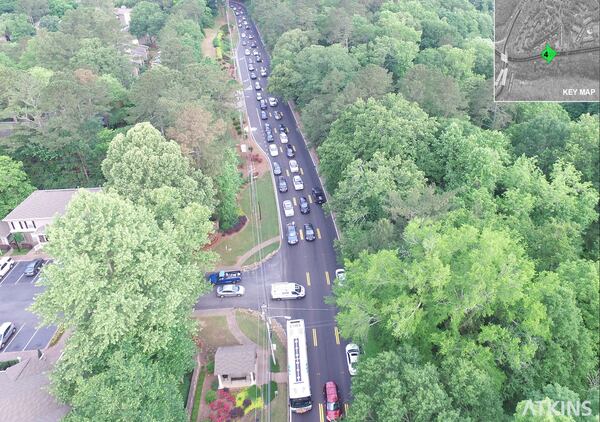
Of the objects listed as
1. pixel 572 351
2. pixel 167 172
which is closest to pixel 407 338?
pixel 572 351

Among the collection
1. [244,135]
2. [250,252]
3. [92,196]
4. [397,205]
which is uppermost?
[92,196]

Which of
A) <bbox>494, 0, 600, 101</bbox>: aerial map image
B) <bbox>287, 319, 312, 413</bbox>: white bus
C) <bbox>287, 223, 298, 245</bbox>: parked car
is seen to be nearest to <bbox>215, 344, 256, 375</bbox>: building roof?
<bbox>287, 319, 312, 413</bbox>: white bus

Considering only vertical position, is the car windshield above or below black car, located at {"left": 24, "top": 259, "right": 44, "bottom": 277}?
below

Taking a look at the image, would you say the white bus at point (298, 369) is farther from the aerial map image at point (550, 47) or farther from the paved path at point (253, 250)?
the aerial map image at point (550, 47)

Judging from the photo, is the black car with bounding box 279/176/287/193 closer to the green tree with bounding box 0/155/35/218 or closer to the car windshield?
the green tree with bounding box 0/155/35/218

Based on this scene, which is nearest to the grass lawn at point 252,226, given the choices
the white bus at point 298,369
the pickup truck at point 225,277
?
the pickup truck at point 225,277

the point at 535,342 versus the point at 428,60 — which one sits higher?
the point at 428,60

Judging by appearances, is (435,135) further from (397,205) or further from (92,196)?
(92,196)
